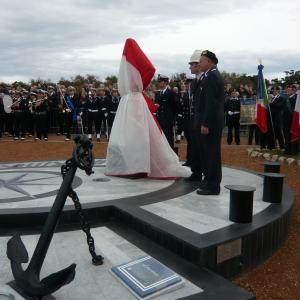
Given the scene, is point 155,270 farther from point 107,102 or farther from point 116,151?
point 107,102

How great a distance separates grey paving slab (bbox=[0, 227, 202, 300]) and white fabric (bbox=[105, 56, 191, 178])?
208 cm

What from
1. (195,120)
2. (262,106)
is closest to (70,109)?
(262,106)

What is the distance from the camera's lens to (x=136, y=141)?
6.34 metres

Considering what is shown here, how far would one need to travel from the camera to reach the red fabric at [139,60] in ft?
21.5

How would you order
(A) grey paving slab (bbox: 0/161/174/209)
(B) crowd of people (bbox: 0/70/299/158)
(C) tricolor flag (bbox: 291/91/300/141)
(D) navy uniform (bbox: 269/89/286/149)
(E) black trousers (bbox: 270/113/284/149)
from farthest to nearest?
(B) crowd of people (bbox: 0/70/299/158) < (E) black trousers (bbox: 270/113/284/149) < (D) navy uniform (bbox: 269/89/286/149) < (C) tricolor flag (bbox: 291/91/300/141) < (A) grey paving slab (bbox: 0/161/174/209)

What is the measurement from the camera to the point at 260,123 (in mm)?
11938

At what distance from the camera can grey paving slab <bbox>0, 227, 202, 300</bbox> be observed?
3.01m

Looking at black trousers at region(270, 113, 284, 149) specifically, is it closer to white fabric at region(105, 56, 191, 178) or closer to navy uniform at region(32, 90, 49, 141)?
white fabric at region(105, 56, 191, 178)

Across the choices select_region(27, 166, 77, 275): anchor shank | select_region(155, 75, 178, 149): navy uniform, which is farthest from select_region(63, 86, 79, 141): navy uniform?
select_region(27, 166, 77, 275): anchor shank

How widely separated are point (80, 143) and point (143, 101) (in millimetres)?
3558

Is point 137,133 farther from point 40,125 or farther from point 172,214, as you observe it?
point 40,125

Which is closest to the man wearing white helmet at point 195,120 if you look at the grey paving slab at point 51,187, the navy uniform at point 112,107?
the grey paving slab at point 51,187

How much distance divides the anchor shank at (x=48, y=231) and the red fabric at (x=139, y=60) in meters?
3.87

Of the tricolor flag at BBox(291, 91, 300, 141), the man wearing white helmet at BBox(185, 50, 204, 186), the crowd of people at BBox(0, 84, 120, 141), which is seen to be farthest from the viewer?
the crowd of people at BBox(0, 84, 120, 141)
